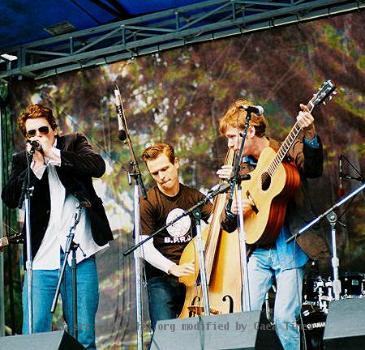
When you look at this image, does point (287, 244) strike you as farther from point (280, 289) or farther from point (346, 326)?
point (346, 326)

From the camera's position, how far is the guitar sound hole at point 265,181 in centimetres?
662

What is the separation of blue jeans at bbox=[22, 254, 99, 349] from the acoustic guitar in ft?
4.12

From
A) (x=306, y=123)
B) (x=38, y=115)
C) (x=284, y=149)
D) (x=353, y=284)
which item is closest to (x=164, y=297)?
(x=353, y=284)

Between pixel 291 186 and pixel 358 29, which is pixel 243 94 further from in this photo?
pixel 291 186

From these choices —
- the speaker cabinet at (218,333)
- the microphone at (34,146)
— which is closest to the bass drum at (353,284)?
the speaker cabinet at (218,333)

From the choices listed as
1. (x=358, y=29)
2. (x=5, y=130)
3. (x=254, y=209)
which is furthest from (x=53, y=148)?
(x=358, y=29)

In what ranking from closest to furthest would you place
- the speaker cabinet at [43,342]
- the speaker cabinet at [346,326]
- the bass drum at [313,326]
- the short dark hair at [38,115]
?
the speaker cabinet at [346,326], the speaker cabinet at [43,342], the bass drum at [313,326], the short dark hair at [38,115]

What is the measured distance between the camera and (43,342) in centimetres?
478

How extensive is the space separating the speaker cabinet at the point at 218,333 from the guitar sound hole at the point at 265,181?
6.76 ft

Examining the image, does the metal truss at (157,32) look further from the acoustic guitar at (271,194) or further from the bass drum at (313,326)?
the bass drum at (313,326)

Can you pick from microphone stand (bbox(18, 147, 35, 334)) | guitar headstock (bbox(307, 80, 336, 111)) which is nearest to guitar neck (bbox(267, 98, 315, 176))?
guitar headstock (bbox(307, 80, 336, 111))

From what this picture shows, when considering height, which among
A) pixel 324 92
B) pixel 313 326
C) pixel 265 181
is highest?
pixel 324 92

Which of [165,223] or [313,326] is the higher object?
[165,223]

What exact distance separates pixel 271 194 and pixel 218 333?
83.6 inches
